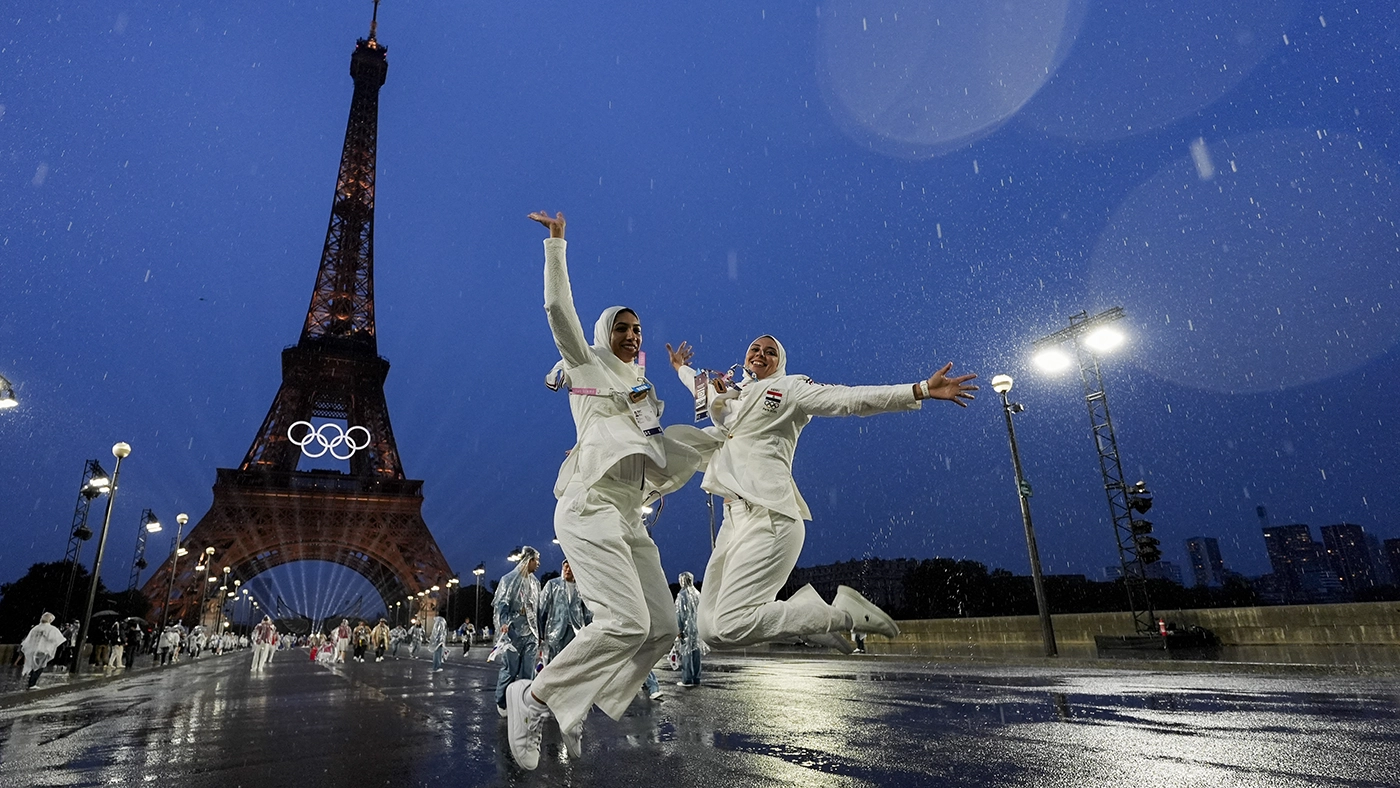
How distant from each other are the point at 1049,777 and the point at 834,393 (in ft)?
6.76

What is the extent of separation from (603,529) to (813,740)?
212cm

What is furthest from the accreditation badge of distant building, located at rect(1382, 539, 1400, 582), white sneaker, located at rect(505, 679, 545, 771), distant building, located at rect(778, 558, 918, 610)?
distant building, located at rect(778, 558, 918, 610)

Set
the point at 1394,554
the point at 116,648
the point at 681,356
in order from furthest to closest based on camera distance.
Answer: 1. the point at 1394,554
2. the point at 116,648
3. the point at 681,356

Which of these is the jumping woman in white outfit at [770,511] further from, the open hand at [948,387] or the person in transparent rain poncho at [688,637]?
the person in transparent rain poncho at [688,637]

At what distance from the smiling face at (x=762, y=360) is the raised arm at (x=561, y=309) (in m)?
1.22

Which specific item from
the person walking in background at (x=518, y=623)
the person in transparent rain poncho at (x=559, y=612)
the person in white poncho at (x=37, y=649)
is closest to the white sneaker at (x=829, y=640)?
the person in transparent rain poncho at (x=559, y=612)

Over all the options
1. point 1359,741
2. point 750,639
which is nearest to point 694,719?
point 750,639

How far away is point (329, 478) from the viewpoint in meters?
53.3

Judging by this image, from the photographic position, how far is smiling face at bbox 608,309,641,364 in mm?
4223

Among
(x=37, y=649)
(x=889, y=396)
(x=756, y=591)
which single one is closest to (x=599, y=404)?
(x=756, y=591)

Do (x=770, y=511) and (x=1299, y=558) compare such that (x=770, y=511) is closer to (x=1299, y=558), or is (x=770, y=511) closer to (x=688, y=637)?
(x=688, y=637)

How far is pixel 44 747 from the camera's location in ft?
18.8

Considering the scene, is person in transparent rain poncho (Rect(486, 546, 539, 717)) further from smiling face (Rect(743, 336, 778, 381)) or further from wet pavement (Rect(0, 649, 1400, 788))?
smiling face (Rect(743, 336, 778, 381))

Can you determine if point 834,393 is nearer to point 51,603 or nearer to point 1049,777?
point 1049,777
